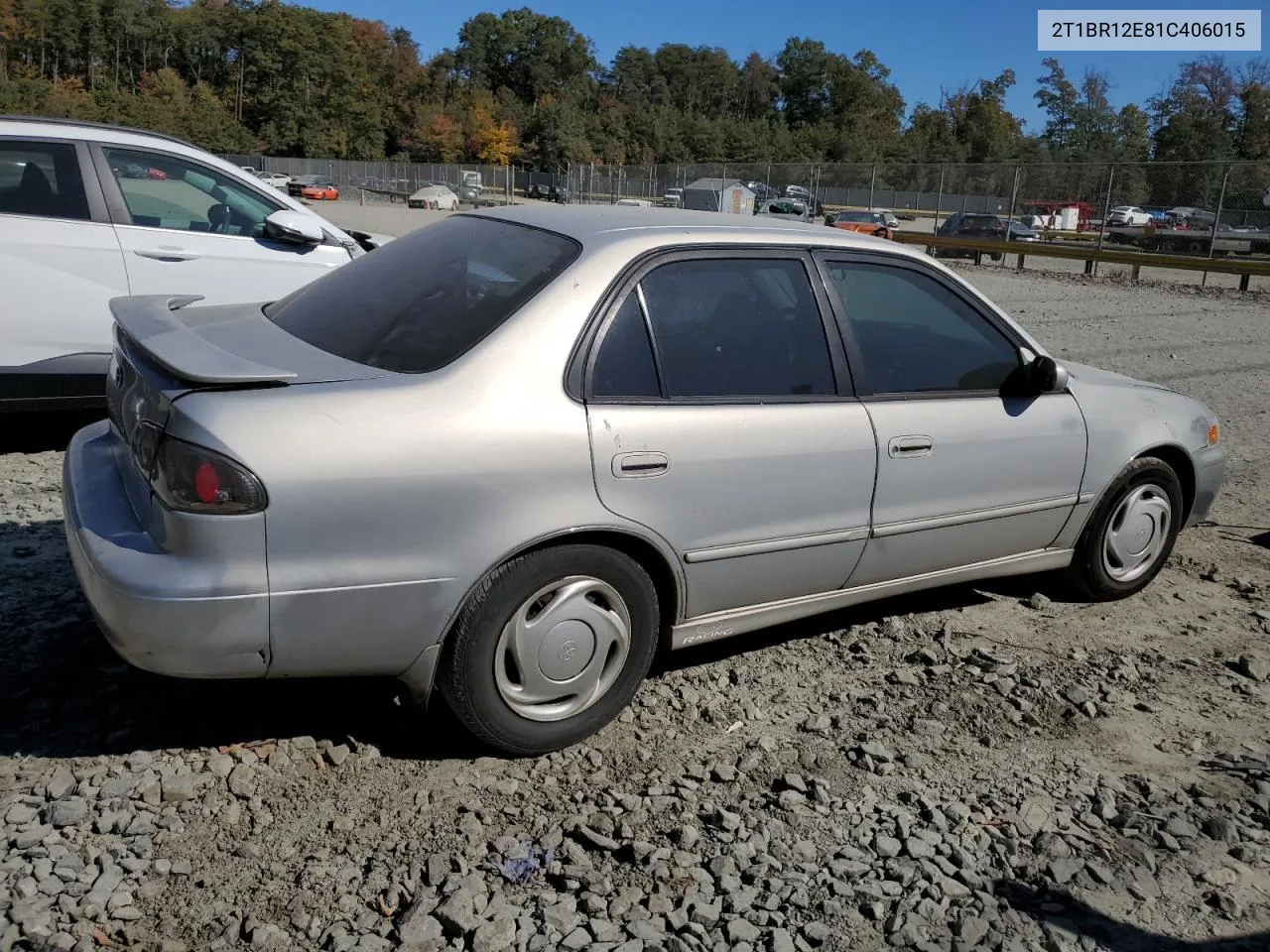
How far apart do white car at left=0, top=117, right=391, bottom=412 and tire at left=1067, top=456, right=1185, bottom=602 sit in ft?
14.7

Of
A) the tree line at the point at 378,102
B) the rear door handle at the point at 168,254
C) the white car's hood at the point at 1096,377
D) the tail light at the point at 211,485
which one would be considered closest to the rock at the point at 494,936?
the tail light at the point at 211,485

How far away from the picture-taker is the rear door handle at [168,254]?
6008 mm

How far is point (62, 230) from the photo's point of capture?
5.81m

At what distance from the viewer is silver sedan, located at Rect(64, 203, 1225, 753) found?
9.12 feet

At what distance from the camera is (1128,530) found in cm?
469

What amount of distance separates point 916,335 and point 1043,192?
2871cm

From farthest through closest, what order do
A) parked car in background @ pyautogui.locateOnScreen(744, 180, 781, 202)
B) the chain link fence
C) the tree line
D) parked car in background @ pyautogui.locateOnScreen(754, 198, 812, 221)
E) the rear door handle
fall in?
the tree line, parked car in background @ pyautogui.locateOnScreen(744, 180, 781, 202), parked car in background @ pyautogui.locateOnScreen(754, 198, 812, 221), the chain link fence, the rear door handle

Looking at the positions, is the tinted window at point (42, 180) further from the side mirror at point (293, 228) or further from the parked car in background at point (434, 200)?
the parked car in background at point (434, 200)

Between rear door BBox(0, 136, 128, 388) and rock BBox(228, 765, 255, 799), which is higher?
rear door BBox(0, 136, 128, 388)

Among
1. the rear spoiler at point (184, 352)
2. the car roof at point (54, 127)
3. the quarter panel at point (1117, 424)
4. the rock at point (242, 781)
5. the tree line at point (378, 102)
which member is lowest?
the rock at point (242, 781)

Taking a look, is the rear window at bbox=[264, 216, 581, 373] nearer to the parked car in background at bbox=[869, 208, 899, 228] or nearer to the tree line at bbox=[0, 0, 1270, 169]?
the parked car in background at bbox=[869, 208, 899, 228]

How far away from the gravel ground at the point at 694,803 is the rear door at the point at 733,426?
1.77 ft

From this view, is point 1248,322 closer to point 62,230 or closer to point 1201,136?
point 62,230

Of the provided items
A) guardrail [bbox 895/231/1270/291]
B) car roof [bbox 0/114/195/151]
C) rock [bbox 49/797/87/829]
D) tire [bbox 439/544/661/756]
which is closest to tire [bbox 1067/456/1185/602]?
tire [bbox 439/544/661/756]
